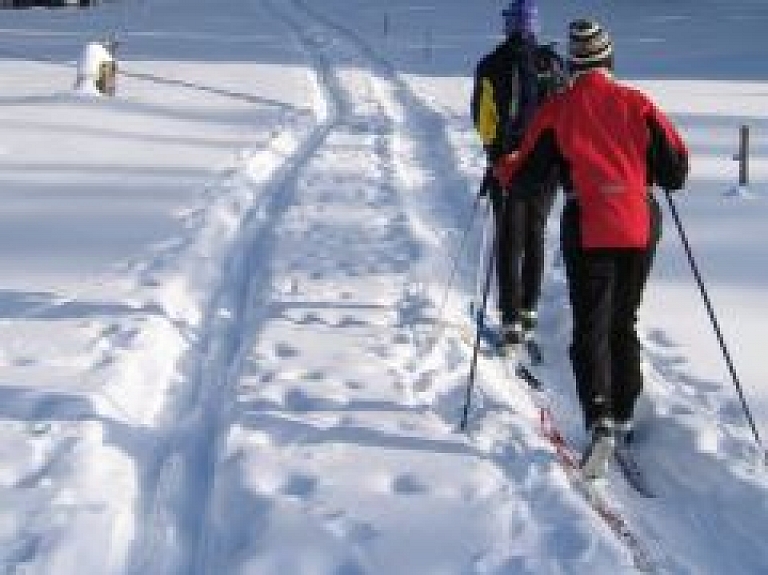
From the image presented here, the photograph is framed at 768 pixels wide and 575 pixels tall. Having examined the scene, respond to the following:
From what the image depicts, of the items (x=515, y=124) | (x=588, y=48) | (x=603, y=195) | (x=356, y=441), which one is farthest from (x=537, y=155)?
(x=356, y=441)

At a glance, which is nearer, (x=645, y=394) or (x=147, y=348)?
(x=645, y=394)

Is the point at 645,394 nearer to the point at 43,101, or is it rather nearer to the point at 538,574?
the point at 538,574

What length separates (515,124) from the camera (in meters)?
7.99

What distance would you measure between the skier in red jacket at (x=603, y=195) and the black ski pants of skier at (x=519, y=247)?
162 centimetres

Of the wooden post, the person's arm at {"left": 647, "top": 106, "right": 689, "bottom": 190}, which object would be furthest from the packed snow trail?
the wooden post

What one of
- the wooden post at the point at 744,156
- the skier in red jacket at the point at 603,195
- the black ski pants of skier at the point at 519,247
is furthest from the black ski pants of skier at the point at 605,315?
the wooden post at the point at 744,156

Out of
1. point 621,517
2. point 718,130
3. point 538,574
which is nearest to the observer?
point 538,574

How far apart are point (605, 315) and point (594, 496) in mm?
884

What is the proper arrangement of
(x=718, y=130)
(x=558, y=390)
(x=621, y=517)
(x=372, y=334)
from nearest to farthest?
(x=621, y=517) < (x=558, y=390) < (x=372, y=334) < (x=718, y=130)

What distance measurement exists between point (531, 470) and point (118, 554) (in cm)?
207

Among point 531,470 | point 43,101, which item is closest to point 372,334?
point 531,470

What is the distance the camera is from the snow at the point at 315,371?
563cm

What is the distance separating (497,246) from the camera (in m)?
8.34

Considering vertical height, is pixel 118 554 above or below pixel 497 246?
below
